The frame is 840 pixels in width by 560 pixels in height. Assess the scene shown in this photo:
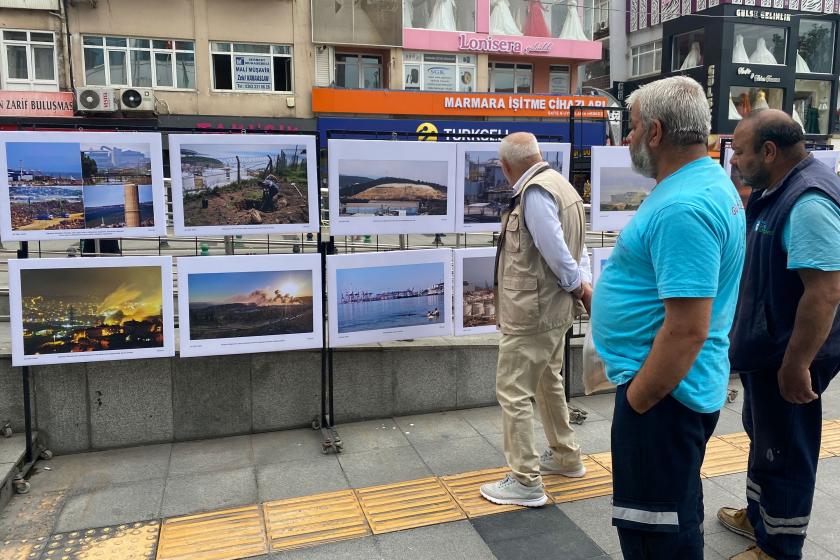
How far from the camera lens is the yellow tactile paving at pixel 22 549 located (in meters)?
2.98

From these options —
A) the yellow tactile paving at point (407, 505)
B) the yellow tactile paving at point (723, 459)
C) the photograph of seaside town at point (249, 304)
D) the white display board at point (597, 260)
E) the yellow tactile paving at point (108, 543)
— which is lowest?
the yellow tactile paving at point (108, 543)

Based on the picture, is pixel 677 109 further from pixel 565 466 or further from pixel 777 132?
pixel 565 466

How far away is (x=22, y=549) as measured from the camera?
304 cm

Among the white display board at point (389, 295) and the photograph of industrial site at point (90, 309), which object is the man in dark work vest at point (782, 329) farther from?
the photograph of industrial site at point (90, 309)

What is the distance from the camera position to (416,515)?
335 centimetres

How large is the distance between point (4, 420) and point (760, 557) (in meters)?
4.44

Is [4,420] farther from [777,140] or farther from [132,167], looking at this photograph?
[777,140]

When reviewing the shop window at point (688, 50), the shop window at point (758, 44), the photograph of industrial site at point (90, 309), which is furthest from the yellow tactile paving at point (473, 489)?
the shop window at point (688, 50)

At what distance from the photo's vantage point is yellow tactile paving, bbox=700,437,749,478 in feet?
12.6

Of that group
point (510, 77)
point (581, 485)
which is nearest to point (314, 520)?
point (581, 485)

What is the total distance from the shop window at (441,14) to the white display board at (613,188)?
2205cm

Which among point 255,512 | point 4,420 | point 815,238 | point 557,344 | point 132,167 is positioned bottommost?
point 255,512

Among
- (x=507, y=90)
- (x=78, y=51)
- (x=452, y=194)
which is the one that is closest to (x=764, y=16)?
(x=507, y=90)

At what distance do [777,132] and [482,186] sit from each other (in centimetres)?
209
